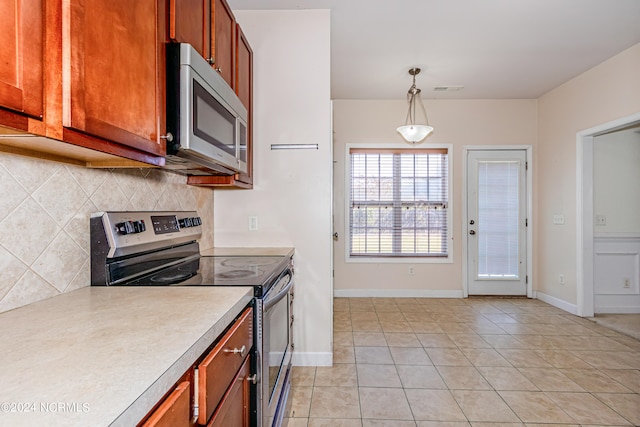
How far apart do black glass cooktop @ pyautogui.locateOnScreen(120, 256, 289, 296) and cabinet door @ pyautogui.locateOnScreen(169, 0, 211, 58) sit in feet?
3.06

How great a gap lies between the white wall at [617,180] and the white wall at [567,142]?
0.93 feet

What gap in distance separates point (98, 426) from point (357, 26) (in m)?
2.99

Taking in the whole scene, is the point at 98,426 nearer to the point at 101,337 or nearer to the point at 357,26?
the point at 101,337

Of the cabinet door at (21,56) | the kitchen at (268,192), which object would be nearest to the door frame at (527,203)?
the kitchen at (268,192)

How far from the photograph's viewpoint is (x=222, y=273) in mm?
1483

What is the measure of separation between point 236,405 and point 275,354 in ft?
1.58

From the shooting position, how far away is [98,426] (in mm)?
433

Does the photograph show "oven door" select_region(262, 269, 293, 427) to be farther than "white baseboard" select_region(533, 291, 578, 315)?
No

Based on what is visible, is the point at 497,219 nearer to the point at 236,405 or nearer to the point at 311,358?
the point at 311,358

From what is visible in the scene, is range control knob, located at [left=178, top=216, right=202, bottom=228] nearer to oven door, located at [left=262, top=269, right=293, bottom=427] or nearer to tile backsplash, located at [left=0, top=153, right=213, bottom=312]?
tile backsplash, located at [left=0, top=153, right=213, bottom=312]

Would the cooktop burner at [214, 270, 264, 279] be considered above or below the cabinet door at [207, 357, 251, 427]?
above

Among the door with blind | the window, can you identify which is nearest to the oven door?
the window

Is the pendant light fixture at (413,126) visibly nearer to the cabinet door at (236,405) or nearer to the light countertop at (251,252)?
the light countertop at (251,252)

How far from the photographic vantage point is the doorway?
439cm
